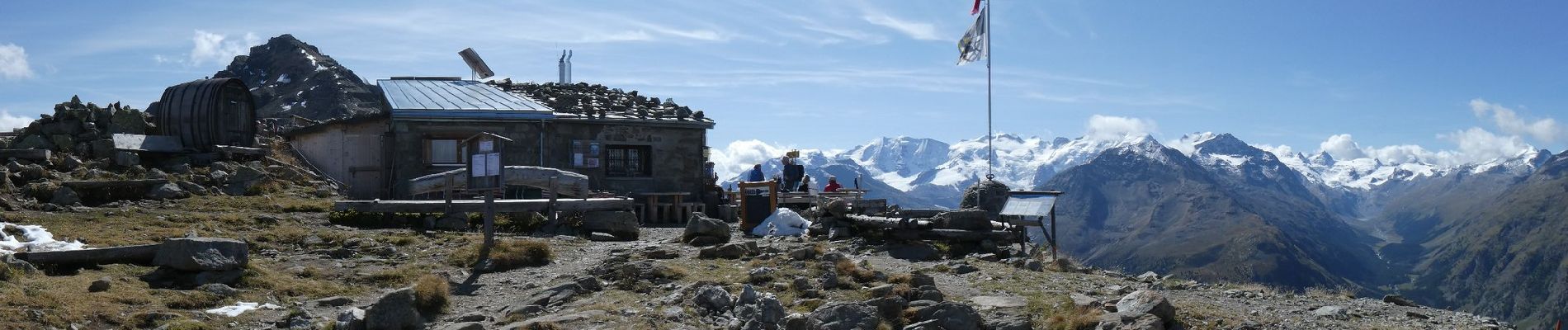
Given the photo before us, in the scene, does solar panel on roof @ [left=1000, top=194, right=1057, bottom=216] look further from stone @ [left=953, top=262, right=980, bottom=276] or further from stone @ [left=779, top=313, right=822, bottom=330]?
stone @ [left=779, top=313, right=822, bottom=330]

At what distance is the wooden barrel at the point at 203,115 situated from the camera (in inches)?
1209

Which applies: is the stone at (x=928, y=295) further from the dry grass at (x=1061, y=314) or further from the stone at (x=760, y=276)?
the stone at (x=760, y=276)

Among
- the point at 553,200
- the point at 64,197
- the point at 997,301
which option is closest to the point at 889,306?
the point at 997,301

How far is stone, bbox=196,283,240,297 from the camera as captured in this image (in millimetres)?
14078

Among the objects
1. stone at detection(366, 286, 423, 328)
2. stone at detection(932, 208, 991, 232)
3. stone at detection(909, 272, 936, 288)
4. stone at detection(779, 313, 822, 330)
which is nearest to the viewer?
stone at detection(366, 286, 423, 328)

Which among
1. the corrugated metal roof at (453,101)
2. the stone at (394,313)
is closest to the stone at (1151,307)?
the stone at (394,313)

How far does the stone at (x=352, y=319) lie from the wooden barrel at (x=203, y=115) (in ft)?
68.1

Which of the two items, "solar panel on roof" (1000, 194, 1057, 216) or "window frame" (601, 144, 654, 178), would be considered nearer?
"solar panel on roof" (1000, 194, 1057, 216)

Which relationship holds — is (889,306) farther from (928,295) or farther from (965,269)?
(965,269)

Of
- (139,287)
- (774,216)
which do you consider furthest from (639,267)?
(774,216)

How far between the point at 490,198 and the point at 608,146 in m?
15.2

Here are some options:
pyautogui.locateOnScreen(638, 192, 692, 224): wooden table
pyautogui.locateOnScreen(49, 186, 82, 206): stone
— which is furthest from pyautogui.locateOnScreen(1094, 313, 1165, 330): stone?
pyautogui.locateOnScreen(49, 186, 82, 206): stone

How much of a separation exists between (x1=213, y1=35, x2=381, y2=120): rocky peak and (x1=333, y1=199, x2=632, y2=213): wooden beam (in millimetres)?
57885

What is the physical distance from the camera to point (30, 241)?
1722cm
